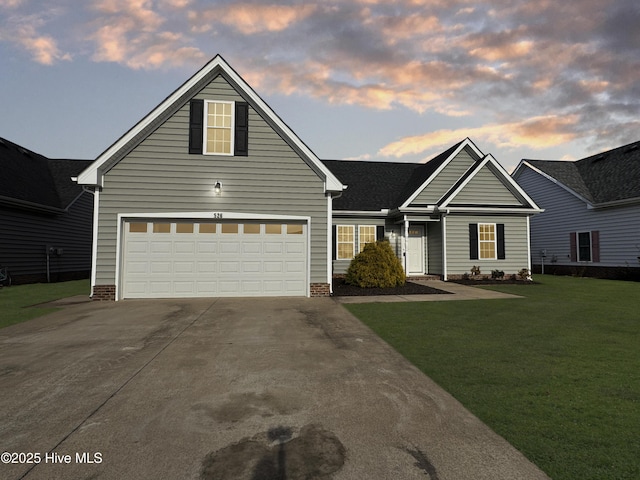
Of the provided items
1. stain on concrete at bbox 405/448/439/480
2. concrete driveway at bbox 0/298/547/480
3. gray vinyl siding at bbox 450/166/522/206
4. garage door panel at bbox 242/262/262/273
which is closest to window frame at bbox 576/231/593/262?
gray vinyl siding at bbox 450/166/522/206

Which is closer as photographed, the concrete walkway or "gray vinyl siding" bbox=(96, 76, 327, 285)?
the concrete walkway

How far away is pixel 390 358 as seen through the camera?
A: 494 cm

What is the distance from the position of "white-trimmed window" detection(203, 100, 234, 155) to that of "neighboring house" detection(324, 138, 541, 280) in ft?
21.5

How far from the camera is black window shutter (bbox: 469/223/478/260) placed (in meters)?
16.2

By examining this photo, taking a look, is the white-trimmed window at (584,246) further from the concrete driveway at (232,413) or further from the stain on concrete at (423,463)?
the stain on concrete at (423,463)

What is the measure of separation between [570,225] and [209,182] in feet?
68.0

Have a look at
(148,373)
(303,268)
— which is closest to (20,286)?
(303,268)

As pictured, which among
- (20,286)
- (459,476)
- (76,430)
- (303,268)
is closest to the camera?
(459,476)

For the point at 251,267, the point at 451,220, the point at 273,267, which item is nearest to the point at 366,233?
the point at 451,220

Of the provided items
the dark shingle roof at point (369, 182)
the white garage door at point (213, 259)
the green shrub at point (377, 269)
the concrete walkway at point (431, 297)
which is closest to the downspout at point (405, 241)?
the dark shingle roof at point (369, 182)

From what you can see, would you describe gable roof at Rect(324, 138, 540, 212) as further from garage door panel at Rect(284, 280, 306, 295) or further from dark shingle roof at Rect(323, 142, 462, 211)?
garage door panel at Rect(284, 280, 306, 295)

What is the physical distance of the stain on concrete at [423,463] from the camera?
7.79 ft

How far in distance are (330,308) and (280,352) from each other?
411 centimetres

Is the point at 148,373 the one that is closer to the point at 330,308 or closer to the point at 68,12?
the point at 330,308
